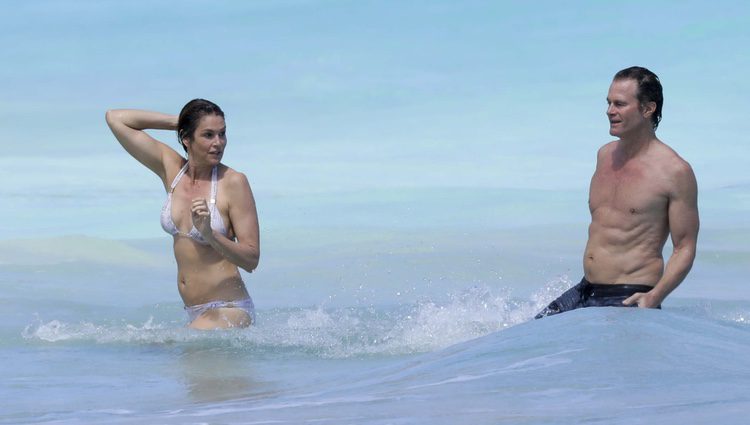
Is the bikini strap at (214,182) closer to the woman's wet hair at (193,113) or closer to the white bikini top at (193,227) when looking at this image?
the white bikini top at (193,227)

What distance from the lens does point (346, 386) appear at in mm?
6934

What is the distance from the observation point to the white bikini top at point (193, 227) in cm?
866

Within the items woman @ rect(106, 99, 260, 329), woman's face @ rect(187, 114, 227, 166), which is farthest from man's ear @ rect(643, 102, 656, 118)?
woman's face @ rect(187, 114, 227, 166)

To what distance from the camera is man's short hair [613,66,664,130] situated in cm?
786

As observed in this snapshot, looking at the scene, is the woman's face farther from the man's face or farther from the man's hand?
the man's hand

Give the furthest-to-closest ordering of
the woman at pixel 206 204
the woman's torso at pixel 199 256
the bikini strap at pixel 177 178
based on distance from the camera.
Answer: the bikini strap at pixel 177 178
the woman's torso at pixel 199 256
the woman at pixel 206 204

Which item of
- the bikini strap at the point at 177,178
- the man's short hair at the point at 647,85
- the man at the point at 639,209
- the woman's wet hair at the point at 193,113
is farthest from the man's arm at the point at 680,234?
the bikini strap at the point at 177,178

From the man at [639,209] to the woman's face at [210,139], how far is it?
8.42 ft

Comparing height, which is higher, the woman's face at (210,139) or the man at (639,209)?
the woman's face at (210,139)

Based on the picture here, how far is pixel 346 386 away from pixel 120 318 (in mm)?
5862

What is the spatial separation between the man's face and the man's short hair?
0.03 m

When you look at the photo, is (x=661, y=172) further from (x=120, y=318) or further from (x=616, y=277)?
(x=120, y=318)

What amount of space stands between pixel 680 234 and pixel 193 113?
3330mm

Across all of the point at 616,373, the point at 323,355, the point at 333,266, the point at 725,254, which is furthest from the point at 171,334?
the point at 725,254
